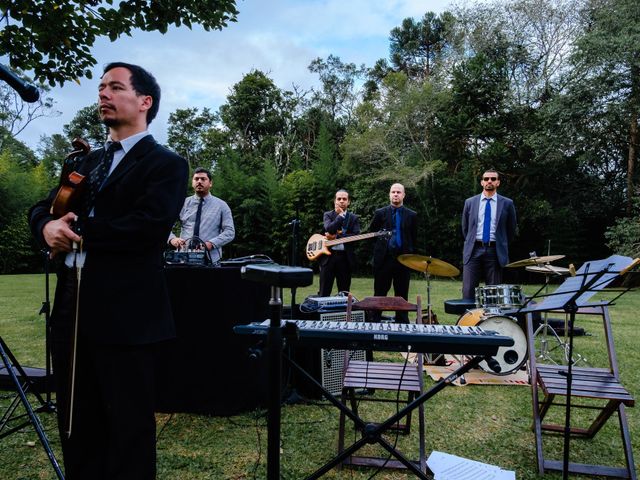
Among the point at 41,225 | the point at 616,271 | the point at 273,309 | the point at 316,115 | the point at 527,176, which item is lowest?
the point at 273,309

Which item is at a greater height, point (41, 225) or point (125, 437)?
point (41, 225)

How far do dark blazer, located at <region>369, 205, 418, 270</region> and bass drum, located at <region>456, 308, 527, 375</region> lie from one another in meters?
2.12

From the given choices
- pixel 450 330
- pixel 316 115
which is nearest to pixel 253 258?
pixel 450 330

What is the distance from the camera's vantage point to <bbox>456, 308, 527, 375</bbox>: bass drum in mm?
4559

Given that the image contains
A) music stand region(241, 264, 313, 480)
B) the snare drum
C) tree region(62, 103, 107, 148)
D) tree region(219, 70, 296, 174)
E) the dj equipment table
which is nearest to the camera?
music stand region(241, 264, 313, 480)

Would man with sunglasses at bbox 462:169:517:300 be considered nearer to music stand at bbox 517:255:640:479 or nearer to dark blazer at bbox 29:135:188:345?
music stand at bbox 517:255:640:479

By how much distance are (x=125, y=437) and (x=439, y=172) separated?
60.7 feet

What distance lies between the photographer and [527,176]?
18.7 meters

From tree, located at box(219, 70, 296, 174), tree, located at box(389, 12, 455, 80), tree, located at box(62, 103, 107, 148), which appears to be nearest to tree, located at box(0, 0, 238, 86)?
tree, located at box(219, 70, 296, 174)

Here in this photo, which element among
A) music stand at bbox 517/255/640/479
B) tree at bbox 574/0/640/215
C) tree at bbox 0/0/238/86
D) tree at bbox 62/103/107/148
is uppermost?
tree at bbox 62/103/107/148

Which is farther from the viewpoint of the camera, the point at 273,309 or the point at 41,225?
the point at 41,225

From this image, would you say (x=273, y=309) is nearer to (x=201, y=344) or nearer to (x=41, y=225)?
(x=41, y=225)

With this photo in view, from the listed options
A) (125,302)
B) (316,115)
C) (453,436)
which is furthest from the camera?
Result: (316,115)

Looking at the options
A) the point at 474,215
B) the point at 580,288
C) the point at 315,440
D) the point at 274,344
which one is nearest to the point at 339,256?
the point at 474,215
